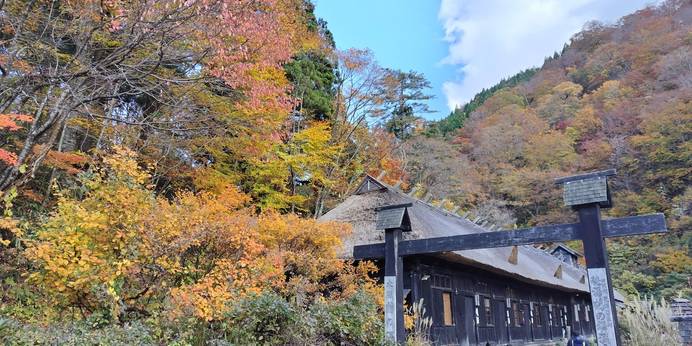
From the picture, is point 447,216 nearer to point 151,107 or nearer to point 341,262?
point 341,262

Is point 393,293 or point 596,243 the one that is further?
point 393,293

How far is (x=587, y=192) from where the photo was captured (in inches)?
271

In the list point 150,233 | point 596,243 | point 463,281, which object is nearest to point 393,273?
point 596,243

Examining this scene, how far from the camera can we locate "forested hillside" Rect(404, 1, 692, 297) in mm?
28000

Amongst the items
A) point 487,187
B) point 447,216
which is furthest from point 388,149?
point 487,187

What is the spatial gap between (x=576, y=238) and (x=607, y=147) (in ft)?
96.8

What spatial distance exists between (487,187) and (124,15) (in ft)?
102


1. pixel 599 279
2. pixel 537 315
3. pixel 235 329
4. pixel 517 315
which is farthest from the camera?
pixel 537 315

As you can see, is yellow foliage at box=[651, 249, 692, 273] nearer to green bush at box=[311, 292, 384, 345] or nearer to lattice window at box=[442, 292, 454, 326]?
lattice window at box=[442, 292, 454, 326]

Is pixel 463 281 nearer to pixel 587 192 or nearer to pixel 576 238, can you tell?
pixel 576 238

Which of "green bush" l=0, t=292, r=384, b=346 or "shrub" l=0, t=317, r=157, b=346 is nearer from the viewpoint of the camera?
"shrub" l=0, t=317, r=157, b=346

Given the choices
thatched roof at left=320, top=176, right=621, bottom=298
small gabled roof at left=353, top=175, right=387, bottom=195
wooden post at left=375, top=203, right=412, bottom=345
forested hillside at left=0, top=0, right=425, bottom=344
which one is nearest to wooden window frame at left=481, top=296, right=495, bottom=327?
thatched roof at left=320, top=176, right=621, bottom=298

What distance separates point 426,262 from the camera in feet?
37.8

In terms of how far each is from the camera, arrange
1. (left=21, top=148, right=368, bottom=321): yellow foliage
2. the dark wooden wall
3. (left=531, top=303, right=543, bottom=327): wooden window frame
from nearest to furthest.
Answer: (left=21, top=148, right=368, bottom=321): yellow foliage, the dark wooden wall, (left=531, top=303, right=543, bottom=327): wooden window frame
